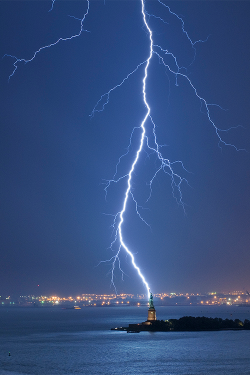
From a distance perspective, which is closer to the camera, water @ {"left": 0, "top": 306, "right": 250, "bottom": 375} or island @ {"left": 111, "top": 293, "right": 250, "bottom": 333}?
water @ {"left": 0, "top": 306, "right": 250, "bottom": 375}

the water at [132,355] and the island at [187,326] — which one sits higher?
the island at [187,326]

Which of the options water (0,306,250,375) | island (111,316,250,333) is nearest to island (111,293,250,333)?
island (111,316,250,333)

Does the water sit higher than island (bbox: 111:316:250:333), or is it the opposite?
island (bbox: 111:316:250:333)

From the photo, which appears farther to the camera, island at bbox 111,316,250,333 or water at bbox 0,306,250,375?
island at bbox 111,316,250,333

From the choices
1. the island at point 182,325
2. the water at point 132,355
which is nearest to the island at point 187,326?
the island at point 182,325

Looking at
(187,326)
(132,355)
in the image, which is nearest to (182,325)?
(187,326)

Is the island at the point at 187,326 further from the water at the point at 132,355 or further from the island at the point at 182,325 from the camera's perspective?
the water at the point at 132,355

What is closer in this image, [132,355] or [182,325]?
[132,355]

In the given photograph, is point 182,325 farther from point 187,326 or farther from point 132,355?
point 132,355

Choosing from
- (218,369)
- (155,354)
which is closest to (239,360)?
(218,369)

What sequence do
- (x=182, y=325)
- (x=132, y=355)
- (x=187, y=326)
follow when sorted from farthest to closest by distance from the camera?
(x=182, y=325)
(x=187, y=326)
(x=132, y=355)

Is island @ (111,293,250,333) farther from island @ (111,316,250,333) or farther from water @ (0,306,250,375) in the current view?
water @ (0,306,250,375)
